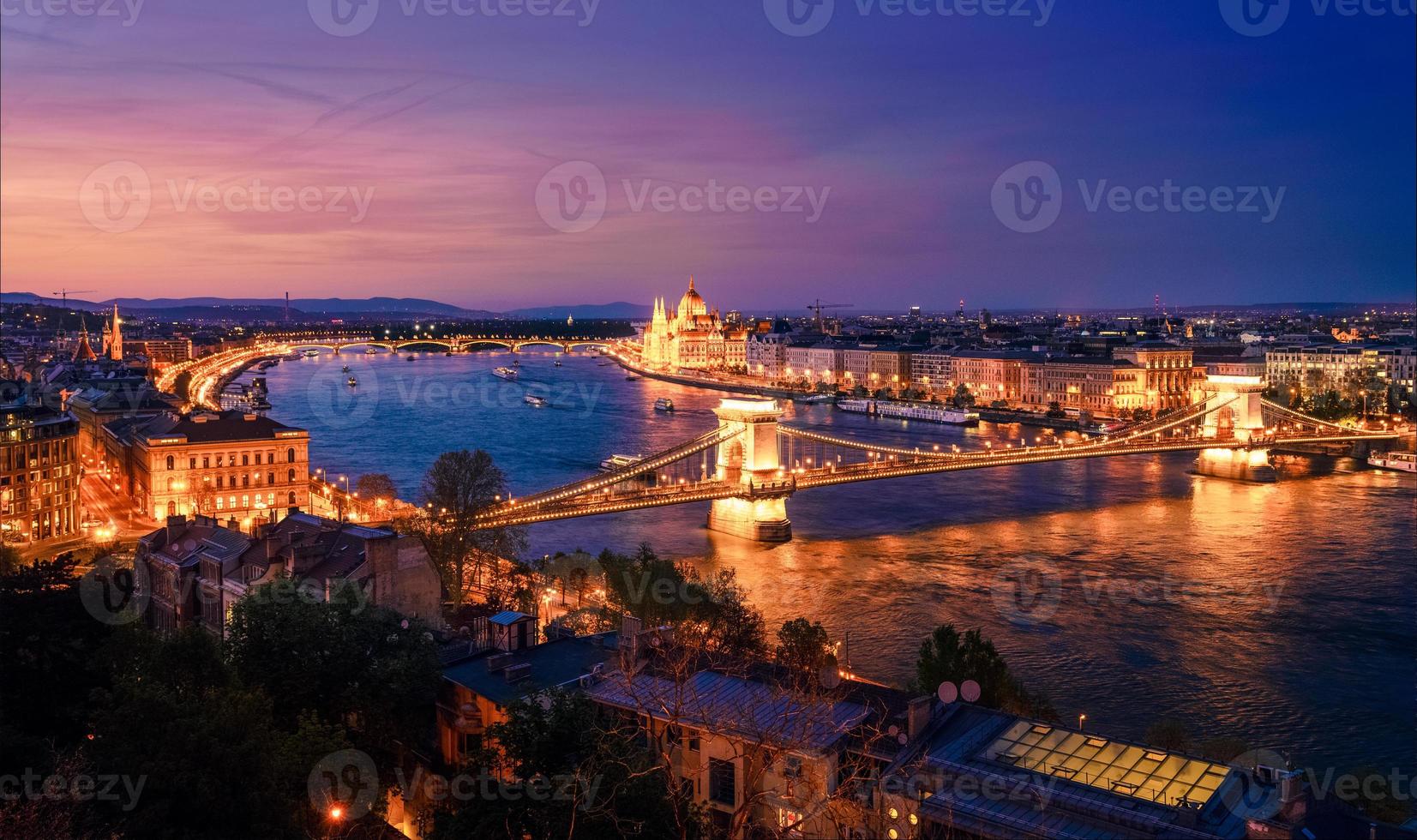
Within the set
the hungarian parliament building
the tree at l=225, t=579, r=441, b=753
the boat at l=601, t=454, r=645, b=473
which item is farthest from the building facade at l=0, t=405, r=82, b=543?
the hungarian parliament building

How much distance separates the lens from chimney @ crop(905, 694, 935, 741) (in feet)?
14.9

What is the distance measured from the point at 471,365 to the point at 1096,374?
3336 cm

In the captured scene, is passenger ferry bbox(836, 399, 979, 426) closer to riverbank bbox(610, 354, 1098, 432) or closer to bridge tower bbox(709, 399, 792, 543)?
riverbank bbox(610, 354, 1098, 432)

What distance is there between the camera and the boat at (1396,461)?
21781 mm

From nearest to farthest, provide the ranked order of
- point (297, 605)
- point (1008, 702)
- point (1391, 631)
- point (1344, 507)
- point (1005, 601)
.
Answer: point (297, 605)
point (1008, 702)
point (1391, 631)
point (1005, 601)
point (1344, 507)

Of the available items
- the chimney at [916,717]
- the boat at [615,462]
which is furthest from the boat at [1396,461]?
the chimney at [916,717]

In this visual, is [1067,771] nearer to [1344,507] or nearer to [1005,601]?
[1005,601]

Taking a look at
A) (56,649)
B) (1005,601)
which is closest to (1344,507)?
(1005,601)

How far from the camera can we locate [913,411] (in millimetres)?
34188

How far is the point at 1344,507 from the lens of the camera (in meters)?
17.5

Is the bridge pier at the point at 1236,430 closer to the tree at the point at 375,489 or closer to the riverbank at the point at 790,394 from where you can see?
the riverbank at the point at 790,394

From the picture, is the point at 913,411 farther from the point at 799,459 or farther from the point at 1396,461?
the point at 1396,461

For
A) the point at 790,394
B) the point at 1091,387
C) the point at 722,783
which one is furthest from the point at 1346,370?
the point at 722,783

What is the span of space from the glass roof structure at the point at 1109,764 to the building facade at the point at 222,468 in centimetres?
1241
